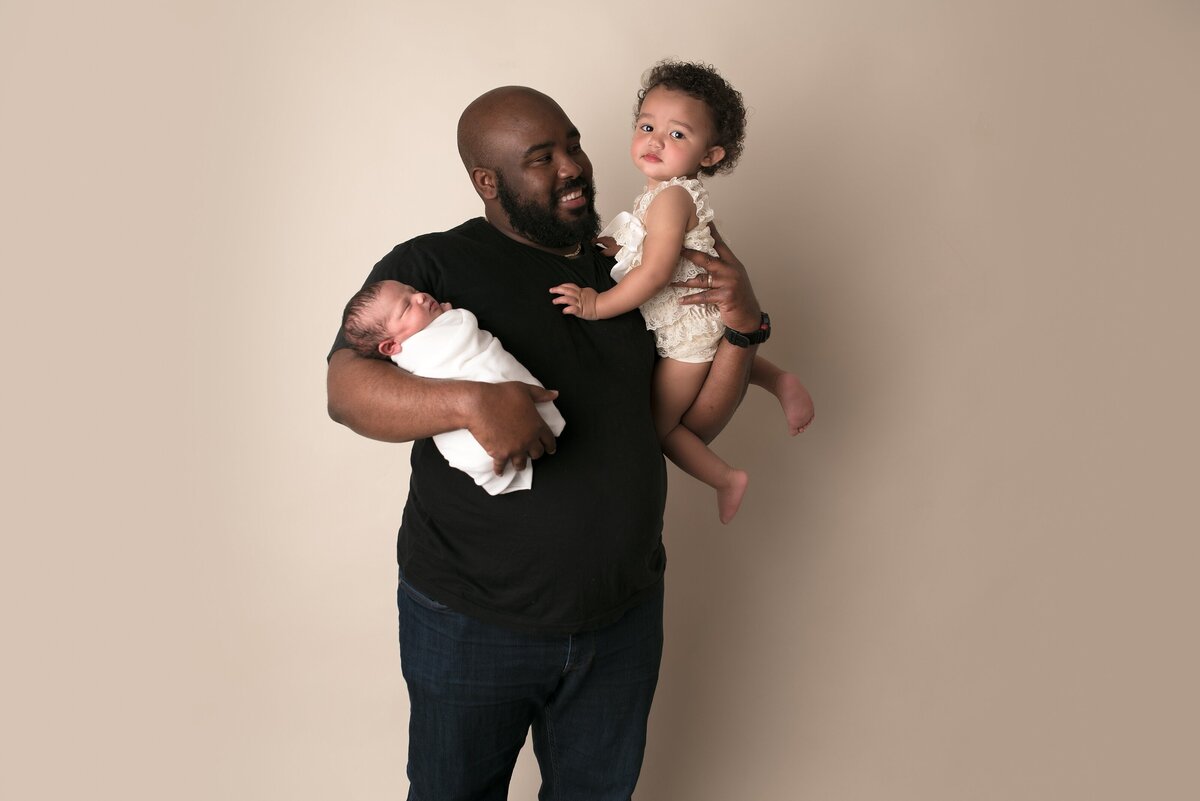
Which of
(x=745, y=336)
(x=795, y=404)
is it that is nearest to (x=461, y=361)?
(x=745, y=336)

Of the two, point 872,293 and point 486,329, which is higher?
point 872,293

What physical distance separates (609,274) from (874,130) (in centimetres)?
121

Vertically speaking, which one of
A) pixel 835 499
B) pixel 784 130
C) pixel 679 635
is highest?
pixel 784 130

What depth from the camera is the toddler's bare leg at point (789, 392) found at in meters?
2.48

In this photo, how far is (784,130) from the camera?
3.05 m

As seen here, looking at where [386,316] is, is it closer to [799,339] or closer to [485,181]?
[485,181]

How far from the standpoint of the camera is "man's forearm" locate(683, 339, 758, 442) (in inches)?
88.7

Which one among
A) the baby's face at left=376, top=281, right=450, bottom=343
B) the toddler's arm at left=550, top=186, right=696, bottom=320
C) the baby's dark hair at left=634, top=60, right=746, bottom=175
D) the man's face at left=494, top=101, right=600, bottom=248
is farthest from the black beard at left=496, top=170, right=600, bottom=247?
the baby's face at left=376, top=281, right=450, bottom=343

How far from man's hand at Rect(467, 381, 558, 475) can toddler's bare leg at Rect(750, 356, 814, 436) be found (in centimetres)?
82

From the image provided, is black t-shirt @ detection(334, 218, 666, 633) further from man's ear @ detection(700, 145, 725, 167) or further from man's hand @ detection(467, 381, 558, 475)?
man's ear @ detection(700, 145, 725, 167)

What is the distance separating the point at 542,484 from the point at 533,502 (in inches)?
1.5

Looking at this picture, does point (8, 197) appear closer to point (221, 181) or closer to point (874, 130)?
point (221, 181)

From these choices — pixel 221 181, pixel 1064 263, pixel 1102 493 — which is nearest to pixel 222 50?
pixel 221 181

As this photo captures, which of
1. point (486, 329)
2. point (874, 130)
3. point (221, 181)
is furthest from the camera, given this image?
point (221, 181)
